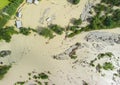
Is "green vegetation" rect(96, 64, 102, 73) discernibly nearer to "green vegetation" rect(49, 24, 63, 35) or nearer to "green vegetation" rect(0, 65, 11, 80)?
"green vegetation" rect(49, 24, 63, 35)

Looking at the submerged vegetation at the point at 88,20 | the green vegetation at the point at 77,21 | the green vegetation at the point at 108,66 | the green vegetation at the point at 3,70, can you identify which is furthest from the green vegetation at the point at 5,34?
the green vegetation at the point at 108,66

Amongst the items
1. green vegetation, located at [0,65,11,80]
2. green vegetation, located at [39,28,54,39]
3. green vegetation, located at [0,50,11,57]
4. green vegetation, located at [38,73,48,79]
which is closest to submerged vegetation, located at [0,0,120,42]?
green vegetation, located at [39,28,54,39]

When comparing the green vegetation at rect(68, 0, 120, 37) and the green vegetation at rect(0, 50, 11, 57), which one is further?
the green vegetation at rect(68, 0, 120, 37)

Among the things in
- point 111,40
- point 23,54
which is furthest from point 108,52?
point 23,54

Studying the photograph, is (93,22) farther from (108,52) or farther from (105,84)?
(105,84)

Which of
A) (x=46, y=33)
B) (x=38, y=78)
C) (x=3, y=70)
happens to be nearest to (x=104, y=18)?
(x=46, y=33)

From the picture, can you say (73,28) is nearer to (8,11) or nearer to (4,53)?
(8,11)

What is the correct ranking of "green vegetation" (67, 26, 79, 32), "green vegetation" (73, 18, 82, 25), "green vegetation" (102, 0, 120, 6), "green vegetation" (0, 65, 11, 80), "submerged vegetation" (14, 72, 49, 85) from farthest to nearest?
"green vegetation" (102, 0, 120, 6)
"green vegetation" (73, 18, 82, 25)
"green vegetation" (67, 26, 79, 32)
"submerged vegetation" (14, 72, 49, 85)
"green vegetation" (0, 65, 11, 80)

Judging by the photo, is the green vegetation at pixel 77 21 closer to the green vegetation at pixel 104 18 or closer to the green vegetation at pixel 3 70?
the green vegetation at pixel 104 18
